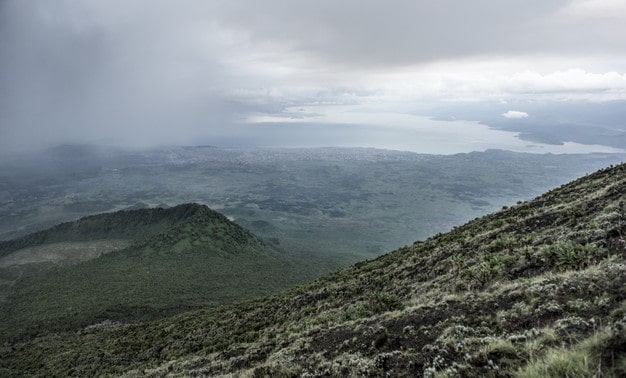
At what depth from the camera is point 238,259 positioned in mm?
122000

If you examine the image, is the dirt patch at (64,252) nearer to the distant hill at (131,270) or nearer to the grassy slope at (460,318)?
the distant hill at (131,270)

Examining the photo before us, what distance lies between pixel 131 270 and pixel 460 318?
106 metres

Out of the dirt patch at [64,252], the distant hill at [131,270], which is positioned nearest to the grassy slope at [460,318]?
the distant hill at [131,270]

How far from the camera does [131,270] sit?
3861 inches

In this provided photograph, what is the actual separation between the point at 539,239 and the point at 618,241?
15.3 feet

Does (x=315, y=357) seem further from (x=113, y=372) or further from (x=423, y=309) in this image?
(x=113, y=372)

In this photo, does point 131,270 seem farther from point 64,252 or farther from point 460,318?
point 460,318

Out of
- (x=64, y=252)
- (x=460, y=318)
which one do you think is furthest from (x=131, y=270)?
(x=460, y=318)

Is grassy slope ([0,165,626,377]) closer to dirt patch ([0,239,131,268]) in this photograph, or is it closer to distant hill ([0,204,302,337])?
distant hill ([0,204,302,337])

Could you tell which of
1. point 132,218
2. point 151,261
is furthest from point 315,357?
point 132,218

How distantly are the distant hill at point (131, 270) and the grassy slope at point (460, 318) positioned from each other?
119 feet

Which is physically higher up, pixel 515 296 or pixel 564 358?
pixel 564 358

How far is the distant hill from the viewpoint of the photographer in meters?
63.1

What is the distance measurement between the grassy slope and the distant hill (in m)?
36.1
